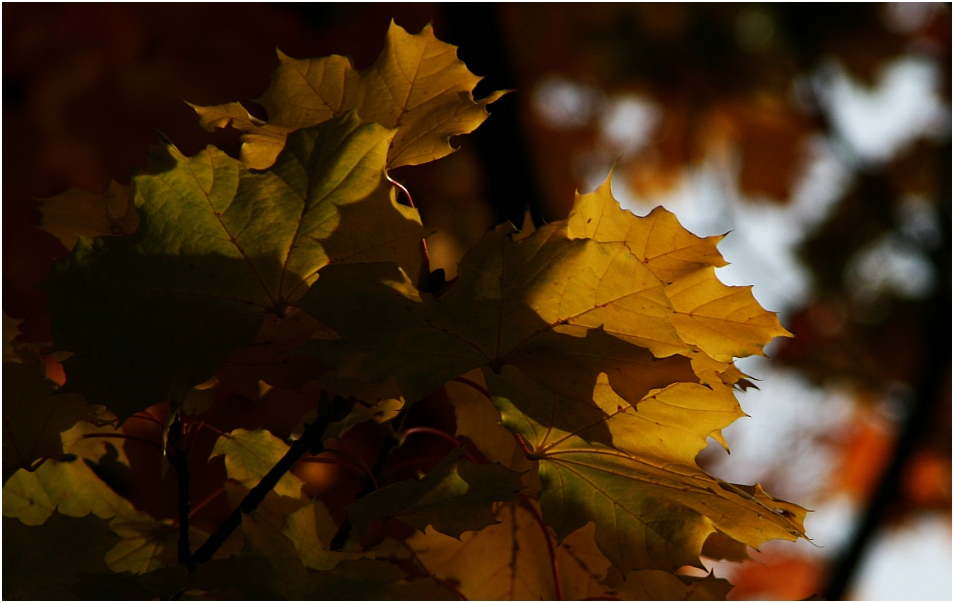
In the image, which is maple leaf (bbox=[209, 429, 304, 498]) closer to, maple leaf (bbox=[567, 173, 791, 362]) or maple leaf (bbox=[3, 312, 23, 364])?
maple leaf (bbox=[3, 312, 23, 364])

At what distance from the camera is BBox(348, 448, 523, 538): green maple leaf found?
0.43 meters

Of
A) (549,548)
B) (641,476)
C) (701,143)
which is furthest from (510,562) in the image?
(701,143)

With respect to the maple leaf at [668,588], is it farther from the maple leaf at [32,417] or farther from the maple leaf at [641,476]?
the maple leaf at [32,417]

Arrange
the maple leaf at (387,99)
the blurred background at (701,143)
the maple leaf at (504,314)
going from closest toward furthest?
the maple leaf at (504,314)
the maple leaf at (387,99)
the blurred background at (701,143)

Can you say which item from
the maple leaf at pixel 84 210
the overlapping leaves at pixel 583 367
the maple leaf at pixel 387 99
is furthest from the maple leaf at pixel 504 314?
the maple leaf at pixel 84 210

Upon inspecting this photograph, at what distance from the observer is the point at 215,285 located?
0.46 meters

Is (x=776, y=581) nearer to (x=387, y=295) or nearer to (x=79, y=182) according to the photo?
(x=79, y=182)

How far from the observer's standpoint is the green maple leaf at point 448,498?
427mm

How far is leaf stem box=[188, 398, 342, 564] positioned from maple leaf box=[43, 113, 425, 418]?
7 centimetres

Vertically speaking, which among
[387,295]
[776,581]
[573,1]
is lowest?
[776,581]

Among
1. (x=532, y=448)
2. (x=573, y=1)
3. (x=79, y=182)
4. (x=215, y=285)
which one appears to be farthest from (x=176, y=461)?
(x=573, y=1)

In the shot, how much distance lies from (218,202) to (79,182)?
6.51 feet

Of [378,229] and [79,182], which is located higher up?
[378,229]

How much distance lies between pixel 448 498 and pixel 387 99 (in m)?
0.27
